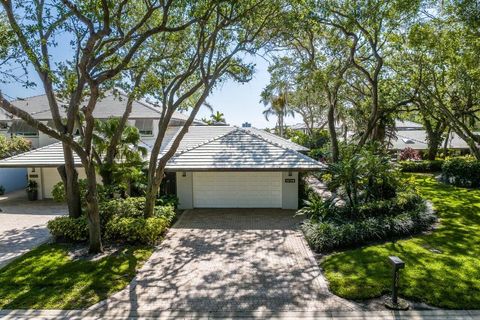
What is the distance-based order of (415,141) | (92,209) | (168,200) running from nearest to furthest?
1. (92,209)
2. (168,200)
3. (415,141)

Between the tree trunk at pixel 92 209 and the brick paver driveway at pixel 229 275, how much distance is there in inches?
72.2

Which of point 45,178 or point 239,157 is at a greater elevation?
point 239,157

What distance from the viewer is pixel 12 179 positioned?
21.7 metres

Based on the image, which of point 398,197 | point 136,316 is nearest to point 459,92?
point 398,197

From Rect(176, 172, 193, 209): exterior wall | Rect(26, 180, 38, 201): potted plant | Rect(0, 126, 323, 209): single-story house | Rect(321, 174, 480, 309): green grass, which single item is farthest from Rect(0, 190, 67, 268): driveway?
Rect(321, 174, 480, 309): green grass

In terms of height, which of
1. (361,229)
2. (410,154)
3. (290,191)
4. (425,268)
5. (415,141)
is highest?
(415,141)

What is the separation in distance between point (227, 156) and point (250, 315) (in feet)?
31.5

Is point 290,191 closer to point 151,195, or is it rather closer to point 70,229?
point 151,195

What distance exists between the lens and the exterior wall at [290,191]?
619 inches

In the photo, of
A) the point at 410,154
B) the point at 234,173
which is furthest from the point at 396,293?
the point at 410,154

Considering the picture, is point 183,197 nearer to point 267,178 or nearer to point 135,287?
point 267,178

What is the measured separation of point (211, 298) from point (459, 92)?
77.3 feet

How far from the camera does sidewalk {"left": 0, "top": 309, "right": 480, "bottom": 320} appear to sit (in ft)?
21.6

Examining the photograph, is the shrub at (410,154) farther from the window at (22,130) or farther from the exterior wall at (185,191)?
the window at (22,130)
